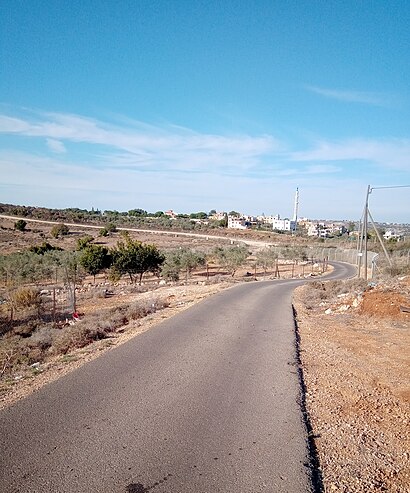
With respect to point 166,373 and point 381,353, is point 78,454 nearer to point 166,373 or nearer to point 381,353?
point 166,373

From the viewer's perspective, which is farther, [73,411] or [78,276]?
[78,276]

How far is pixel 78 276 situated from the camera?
43.2 m

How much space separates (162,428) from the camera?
18.8 feet

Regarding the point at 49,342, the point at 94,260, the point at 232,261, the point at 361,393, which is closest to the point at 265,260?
the point at 232,261

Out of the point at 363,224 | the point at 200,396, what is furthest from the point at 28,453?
the point at 363,224

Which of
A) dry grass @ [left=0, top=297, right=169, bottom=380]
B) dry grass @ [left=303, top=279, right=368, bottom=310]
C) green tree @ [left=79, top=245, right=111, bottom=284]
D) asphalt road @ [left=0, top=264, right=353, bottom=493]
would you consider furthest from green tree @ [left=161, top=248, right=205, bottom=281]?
asphalt road @ [left=0, top=264, right=353, bottom=493]

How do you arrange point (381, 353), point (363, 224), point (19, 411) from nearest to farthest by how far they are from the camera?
point (19, 411)
point (381, 353)
point (363, 224)

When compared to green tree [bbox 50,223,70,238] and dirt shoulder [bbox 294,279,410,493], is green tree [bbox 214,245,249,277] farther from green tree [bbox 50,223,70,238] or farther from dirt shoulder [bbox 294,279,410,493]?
green tree [bbox 50,223,70,238]

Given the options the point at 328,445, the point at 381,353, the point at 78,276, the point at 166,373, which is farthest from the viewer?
the point at 78,276

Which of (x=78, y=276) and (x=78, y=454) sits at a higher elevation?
(x=78, y=454)

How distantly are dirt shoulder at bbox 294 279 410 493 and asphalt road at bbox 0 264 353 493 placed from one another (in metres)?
0.48

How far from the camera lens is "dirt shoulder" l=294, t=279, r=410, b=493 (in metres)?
5.16

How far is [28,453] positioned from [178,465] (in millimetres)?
2028

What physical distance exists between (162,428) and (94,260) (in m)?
37.6
